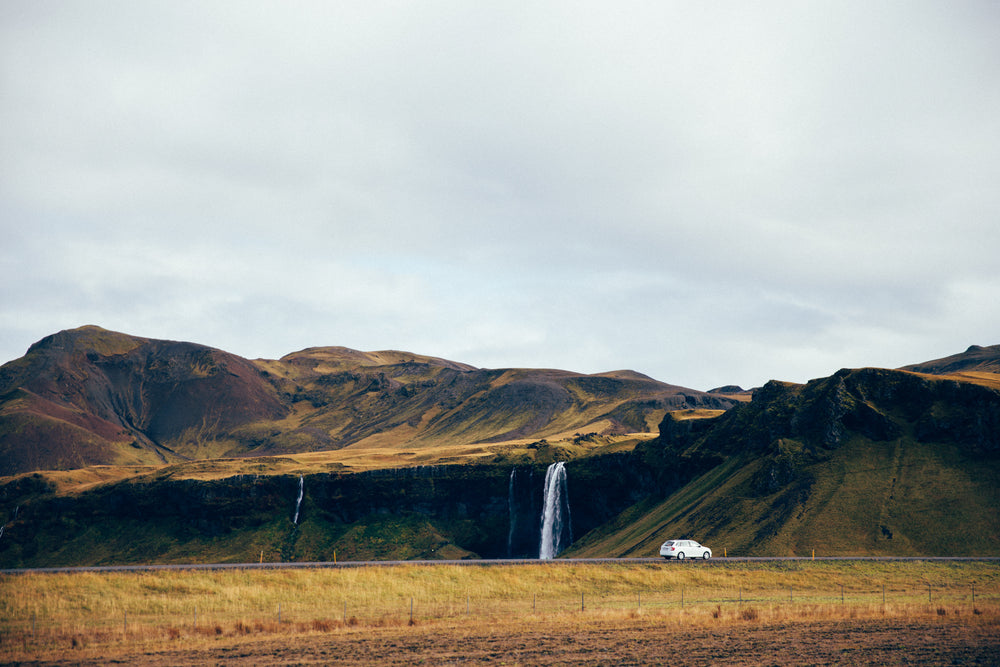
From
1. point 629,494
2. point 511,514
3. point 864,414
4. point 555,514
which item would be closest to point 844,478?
point 864,414

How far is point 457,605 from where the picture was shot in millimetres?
56031

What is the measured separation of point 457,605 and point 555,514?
81347mm

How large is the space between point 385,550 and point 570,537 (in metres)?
30.5

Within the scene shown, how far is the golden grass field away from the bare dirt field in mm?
245

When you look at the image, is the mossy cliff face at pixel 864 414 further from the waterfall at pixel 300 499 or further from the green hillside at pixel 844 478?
the waterfall at pixel 300 499

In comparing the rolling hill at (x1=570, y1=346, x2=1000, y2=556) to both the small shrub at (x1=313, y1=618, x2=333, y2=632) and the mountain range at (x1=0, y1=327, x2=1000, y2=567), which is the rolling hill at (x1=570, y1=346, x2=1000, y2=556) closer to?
the mountain range at (x1=0, y1=327, x2=1000, y2=567)

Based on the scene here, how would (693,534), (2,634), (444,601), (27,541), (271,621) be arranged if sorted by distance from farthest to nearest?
(27,541)
(693,534)
(444,601)
(271,621)
(2,634)

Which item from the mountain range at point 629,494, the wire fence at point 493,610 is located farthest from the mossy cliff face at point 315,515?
the wire fence at point 493,610

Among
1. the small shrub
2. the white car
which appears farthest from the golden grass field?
the white car

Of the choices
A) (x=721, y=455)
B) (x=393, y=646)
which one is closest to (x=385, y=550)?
(x=721, y=455)

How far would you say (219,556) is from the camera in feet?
434

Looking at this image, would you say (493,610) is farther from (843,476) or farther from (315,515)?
(315,515)

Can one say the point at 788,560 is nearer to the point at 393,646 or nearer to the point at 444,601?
the point at 444,601

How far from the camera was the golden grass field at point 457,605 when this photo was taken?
40.4 metres
